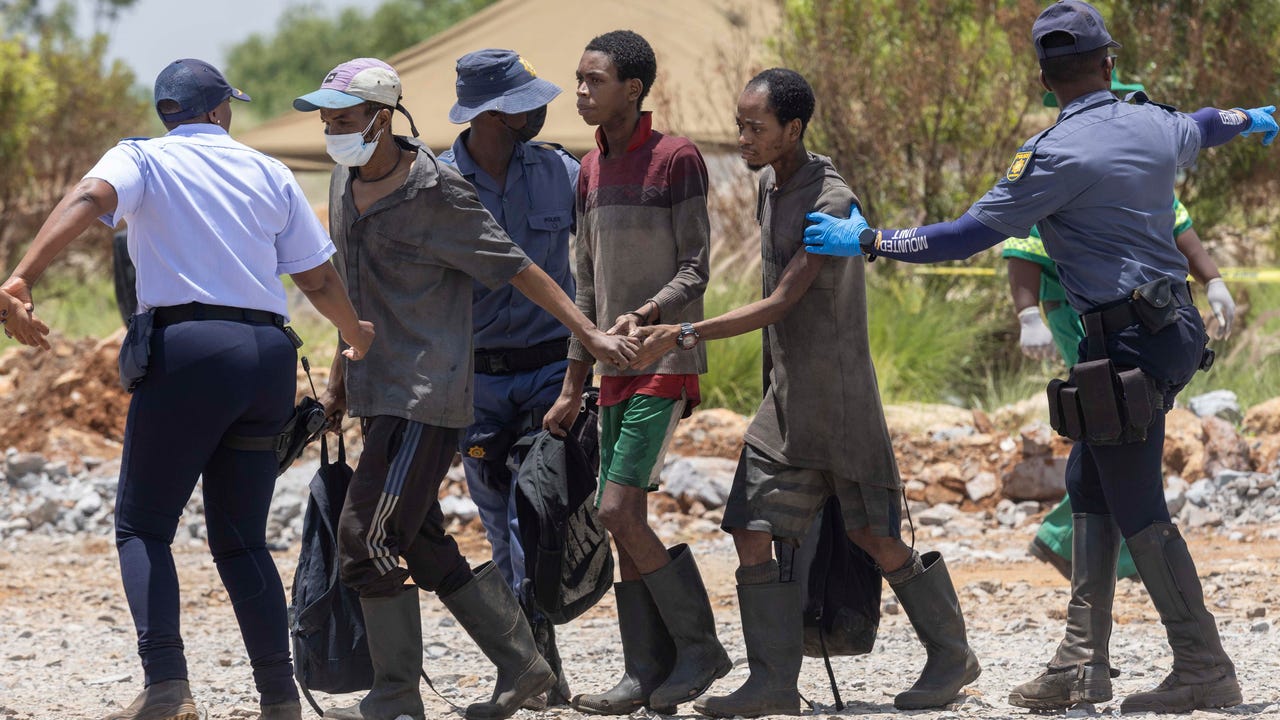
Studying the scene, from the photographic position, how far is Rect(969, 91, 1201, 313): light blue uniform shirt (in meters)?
4.15

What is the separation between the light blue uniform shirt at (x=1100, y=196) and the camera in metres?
4.15

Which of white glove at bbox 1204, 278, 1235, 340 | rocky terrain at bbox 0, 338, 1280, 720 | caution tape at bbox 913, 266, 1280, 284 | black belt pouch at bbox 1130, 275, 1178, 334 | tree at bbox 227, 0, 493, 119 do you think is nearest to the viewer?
black belt pouch at bbox 1130, 275, 1178, 334

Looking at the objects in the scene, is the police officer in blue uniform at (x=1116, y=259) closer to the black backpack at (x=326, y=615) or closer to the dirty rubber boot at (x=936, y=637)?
the dirty rubber boot at (x=936, y=637)

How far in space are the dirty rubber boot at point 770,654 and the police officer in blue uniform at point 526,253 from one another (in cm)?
62

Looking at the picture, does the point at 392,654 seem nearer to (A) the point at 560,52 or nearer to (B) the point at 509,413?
(B) the point at 509,413

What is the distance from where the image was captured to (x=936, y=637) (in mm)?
4512

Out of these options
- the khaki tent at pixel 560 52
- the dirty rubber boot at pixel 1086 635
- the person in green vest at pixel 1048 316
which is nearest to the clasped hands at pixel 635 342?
the dirty rubber boot at pixel 1086 635

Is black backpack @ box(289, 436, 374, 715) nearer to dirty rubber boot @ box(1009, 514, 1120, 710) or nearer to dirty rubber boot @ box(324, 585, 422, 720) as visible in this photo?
dirty rubber boot @ box(324, 585, 422, 720)

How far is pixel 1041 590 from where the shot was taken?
659cm

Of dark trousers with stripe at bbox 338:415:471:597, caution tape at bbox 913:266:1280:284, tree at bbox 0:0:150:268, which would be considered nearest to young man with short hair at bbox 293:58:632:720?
dark trousers with stripe at bbox 338:415:471:597

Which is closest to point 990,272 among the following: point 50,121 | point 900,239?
point 900,239

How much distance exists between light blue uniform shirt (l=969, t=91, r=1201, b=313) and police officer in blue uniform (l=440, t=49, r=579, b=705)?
140 centimetres

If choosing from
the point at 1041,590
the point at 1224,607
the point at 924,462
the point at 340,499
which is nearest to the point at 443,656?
the point at 340,499

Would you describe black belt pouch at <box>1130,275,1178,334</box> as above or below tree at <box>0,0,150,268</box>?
below
